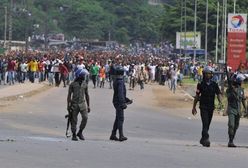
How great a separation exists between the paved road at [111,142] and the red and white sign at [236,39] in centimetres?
547

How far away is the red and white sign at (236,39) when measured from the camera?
119ft

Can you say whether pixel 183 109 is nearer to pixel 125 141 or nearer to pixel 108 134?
pixel 108 134

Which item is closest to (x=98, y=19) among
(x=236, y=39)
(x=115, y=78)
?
(x=236, y=39)

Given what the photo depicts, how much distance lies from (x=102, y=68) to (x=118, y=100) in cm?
3211

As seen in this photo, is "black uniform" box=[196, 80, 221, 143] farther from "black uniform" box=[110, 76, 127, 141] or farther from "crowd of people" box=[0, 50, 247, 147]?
"black uniform" box=[110, 76, 127, 141]

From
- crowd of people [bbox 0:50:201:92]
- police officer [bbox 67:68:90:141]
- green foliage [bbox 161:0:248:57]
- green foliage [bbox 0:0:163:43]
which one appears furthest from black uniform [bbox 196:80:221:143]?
green foliage [bbox 0:0:163:43]

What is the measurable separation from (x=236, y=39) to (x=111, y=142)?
1924cm

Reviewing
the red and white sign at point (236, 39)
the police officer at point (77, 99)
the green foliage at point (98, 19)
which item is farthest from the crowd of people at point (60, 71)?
the green foliage at point (98, 19)

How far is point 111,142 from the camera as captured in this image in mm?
18359

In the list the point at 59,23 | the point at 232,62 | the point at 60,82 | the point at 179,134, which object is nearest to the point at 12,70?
the point at 60,82

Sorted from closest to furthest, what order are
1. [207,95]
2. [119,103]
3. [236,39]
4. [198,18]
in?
[207,95] < [119,103] < [236,39] < [198,18]

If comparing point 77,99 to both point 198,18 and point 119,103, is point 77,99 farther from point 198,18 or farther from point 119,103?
point 198,18

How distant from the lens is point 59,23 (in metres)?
168

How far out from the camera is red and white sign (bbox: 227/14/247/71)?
1433 inches
